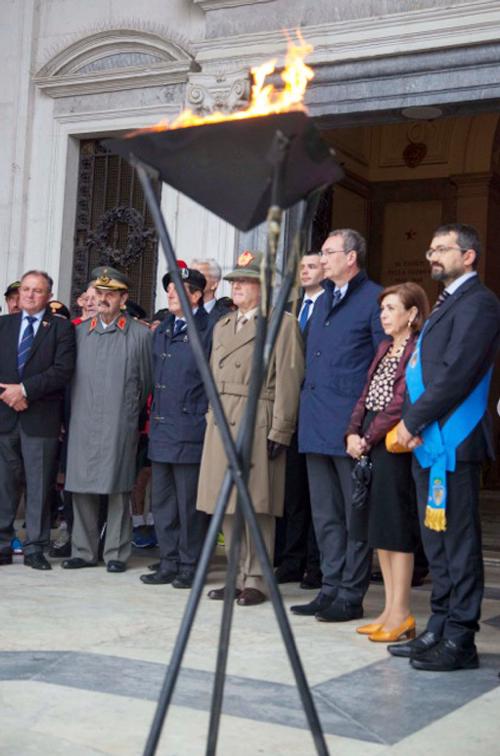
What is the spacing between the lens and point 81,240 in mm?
10594

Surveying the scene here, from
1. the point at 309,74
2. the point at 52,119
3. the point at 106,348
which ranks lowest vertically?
the point at 106,348

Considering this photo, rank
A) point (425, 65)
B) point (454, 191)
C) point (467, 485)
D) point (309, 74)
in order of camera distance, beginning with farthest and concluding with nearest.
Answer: point (454, 191) → point (425, 65) → point (467, 485) → point (309, 74)

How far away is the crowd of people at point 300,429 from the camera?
16.3 ft

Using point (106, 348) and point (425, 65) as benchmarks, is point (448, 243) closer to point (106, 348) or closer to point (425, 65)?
point (106, 348)

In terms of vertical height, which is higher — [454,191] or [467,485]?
[454,191]

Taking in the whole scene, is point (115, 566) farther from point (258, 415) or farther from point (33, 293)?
point (33, 293)

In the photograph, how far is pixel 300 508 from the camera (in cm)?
709

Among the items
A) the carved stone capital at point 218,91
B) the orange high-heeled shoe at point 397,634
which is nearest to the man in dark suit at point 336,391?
the orange high-heeled shoe at point 397,634

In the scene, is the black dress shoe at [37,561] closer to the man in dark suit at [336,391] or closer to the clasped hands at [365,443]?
the man in dark suit at [336,391]

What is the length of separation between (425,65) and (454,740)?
18.6 feet

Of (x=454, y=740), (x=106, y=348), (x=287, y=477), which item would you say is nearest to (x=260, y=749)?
(x=454, y=740)

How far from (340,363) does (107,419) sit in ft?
6.03

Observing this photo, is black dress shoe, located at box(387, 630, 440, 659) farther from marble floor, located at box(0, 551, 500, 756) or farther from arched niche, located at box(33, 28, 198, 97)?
arched niche, located at box(33, 28, 198, 97)

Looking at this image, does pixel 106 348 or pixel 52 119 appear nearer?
pixel 106 348
